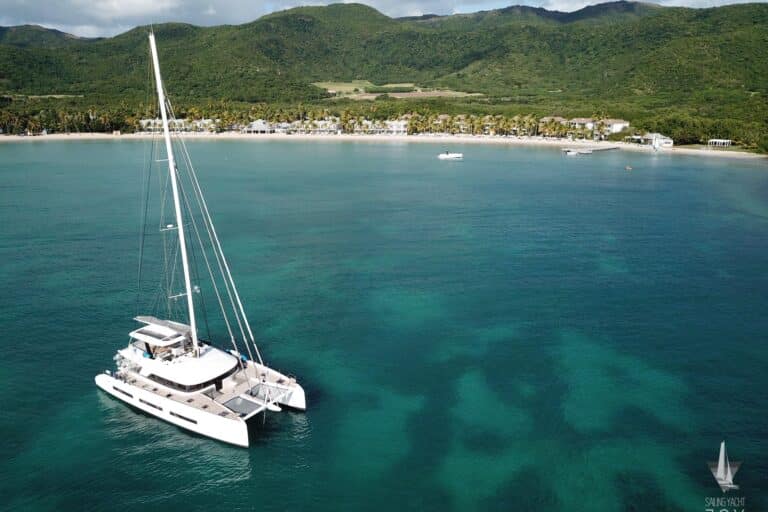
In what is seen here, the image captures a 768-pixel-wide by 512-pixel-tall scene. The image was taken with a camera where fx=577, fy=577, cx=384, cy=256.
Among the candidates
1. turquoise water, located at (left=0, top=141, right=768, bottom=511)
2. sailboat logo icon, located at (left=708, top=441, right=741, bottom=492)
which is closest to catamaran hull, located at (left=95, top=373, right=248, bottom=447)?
turquoise water, located at (left=0, top=141, right=768, bottom=511)

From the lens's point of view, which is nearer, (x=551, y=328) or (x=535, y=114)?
(x=551, y=328)

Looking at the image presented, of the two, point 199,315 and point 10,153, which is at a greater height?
point 10,153

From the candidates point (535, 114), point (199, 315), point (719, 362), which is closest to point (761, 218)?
point (719, 362)

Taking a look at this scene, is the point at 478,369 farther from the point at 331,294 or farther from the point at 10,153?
the point at 10,153

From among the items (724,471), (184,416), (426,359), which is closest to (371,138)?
(426,359)

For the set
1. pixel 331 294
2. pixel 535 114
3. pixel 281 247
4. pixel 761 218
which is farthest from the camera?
pixel 535 114

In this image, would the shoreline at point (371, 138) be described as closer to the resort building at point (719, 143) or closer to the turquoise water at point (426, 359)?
the resort building at point (719, 143)

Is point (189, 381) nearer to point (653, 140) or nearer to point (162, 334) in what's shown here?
point (162, 334)

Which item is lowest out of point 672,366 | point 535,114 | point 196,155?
point 672,366
